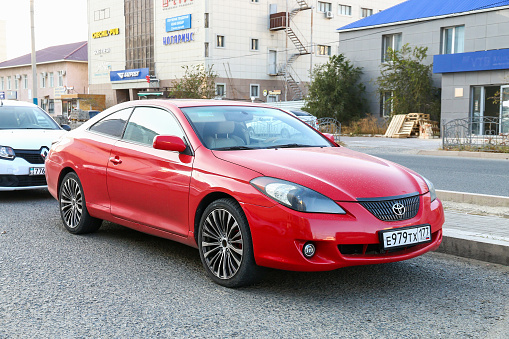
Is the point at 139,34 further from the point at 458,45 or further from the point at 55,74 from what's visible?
the point at 458,45

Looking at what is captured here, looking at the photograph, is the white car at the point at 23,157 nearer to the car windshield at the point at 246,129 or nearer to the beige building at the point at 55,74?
the car windshield at the point at 246,129

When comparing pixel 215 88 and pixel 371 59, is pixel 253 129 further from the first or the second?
pixel 215 88

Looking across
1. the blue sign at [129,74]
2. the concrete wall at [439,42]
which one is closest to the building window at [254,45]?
the blue sign at [129,74]

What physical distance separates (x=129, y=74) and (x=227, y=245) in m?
61.9

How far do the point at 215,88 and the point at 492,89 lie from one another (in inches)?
1160

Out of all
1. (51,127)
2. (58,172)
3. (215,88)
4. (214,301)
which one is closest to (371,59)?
(215,88)

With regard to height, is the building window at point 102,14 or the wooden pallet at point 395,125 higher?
the building window at point 102,14

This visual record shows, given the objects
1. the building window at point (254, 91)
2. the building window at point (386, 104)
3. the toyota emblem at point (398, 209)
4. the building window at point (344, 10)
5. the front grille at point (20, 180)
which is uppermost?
the building window at point (344, 10)

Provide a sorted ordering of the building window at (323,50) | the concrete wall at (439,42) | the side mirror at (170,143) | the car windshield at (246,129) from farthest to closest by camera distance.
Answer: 1. the building window at (323,50)
2. the concrete wall at (439,42)
3. the car windshield at (246,129)
4. the side mirror at (170,143)

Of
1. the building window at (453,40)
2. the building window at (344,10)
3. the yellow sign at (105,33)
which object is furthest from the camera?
the yellow sign at (105,33)

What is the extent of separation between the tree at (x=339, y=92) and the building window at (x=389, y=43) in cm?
205

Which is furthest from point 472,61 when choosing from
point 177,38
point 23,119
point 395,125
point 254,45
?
point 177,38

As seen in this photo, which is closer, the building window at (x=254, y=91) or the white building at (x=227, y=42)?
the white building at (x=227, y=42)

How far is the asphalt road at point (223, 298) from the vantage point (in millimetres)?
3789
